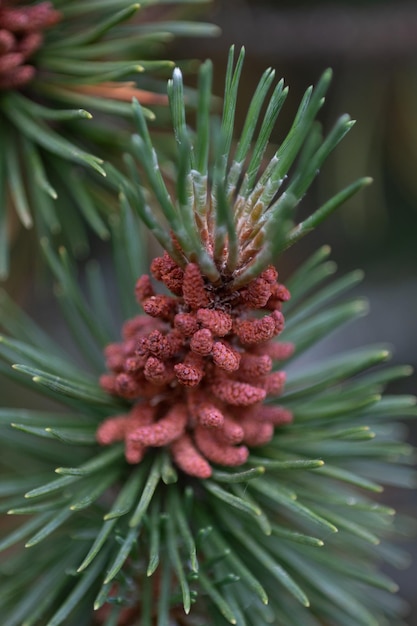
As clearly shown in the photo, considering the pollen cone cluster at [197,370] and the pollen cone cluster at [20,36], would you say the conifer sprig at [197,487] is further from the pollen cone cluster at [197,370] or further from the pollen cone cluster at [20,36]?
the pollen cone cluster at [20,36]

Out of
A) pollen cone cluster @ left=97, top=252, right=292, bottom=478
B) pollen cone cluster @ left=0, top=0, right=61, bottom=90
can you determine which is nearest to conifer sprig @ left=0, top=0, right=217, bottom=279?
pollen cone cluster @ left=0, top=0, right=61, bottom=90

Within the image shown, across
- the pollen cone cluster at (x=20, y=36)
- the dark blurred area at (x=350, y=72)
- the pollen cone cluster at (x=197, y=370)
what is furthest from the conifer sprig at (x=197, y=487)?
the dark blurred area at (x=350, y=72)

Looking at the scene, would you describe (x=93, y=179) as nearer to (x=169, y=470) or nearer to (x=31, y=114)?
(x=31, y=114)

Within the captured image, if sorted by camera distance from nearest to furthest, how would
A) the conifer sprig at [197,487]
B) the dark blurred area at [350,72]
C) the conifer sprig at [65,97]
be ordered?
the conifer sprig at [197,487] → the conifer sprig at [65,97] → the dark blurred area at [350,72]

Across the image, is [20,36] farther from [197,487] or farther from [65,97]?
[197,487]

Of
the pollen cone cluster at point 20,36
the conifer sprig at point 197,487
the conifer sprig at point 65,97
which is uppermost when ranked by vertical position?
the pollen cone cluster at point 20,36

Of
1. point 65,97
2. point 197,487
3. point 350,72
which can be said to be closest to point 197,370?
point 197,487
